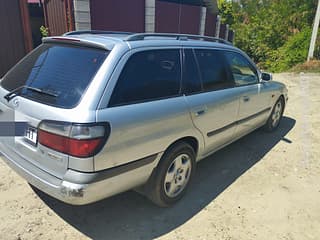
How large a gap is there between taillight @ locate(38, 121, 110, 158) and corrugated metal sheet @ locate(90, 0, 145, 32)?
20.6ft

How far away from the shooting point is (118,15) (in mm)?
8352

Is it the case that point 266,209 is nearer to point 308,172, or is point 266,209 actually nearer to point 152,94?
point 308,172

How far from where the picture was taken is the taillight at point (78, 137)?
6.48ft

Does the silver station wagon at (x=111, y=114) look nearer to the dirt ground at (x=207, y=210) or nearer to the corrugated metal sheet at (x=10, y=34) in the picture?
the dirt ground at (x=207, y=210)

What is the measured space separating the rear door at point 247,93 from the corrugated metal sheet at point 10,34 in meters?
6.11

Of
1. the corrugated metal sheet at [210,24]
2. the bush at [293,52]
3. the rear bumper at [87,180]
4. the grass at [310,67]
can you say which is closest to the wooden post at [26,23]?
the rear bumper at [87,180]

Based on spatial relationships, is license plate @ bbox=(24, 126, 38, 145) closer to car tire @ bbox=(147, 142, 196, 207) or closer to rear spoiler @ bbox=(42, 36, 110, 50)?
rear spoiler @ bbox=(42, 36, 110, 50)

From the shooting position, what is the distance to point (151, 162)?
247cm

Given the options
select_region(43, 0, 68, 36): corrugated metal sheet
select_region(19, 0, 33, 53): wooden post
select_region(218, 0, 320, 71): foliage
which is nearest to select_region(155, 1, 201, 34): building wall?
select_region(43, 0, 68, 36): corrugated metal sheet

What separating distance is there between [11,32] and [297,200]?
7531 millimetres

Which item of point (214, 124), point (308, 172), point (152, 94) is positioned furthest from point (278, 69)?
point (152, 94)

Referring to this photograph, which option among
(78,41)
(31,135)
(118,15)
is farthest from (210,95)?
(118,15)

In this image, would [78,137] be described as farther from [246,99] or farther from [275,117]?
[275,117]

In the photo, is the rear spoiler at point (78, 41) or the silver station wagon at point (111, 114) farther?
the rear spoiler at point (78, 41)
